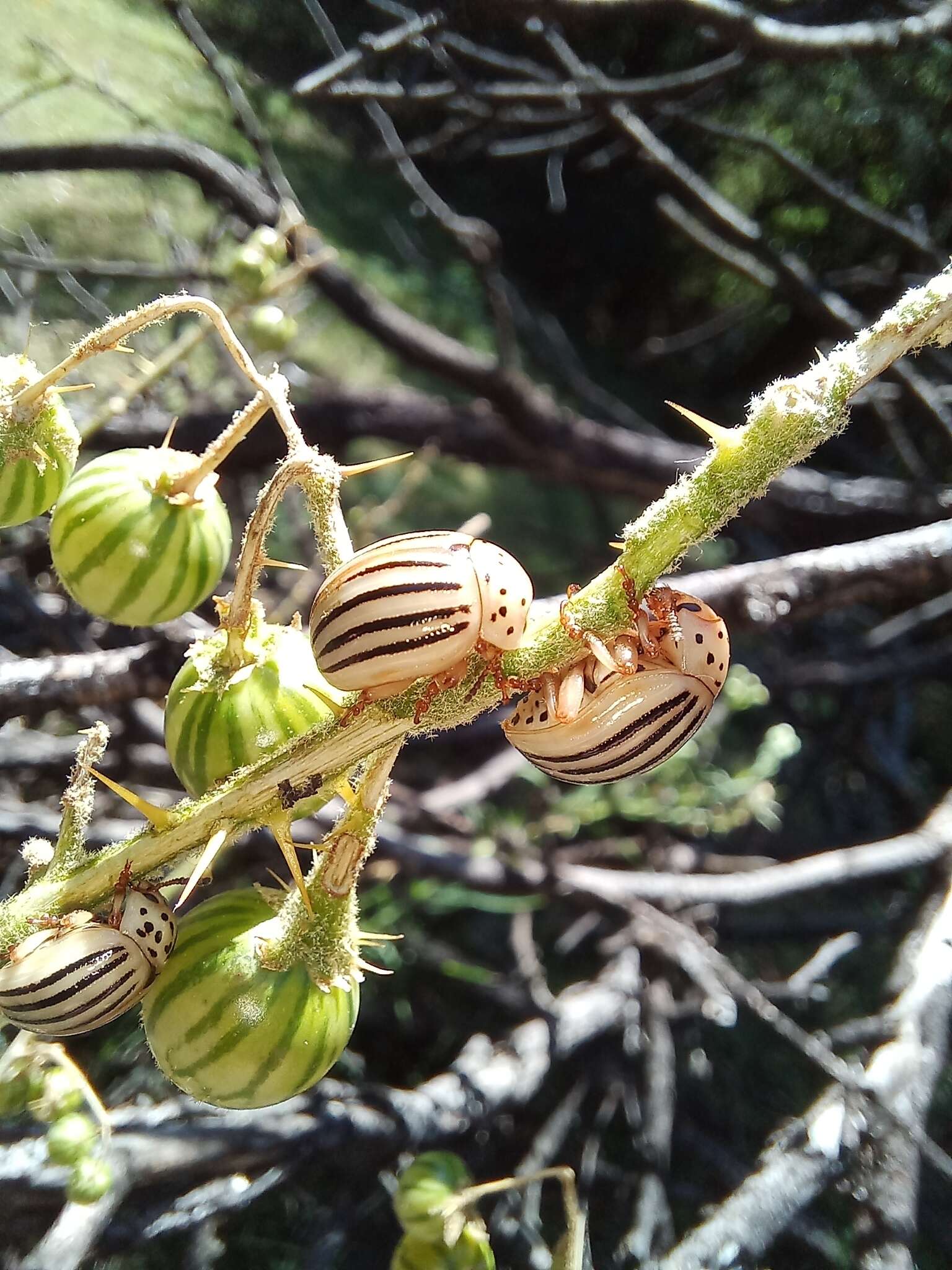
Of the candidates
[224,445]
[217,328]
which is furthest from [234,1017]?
[217,328]

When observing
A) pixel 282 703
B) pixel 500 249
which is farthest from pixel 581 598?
→ pixel 500 249

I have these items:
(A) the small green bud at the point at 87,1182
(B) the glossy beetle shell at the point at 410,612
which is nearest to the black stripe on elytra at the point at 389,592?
(B) the glossy beetle shell at the point at 410,612

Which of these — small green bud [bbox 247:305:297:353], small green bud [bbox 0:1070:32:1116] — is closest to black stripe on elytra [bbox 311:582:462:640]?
small green bud [bbox 0:1070:32:1116]

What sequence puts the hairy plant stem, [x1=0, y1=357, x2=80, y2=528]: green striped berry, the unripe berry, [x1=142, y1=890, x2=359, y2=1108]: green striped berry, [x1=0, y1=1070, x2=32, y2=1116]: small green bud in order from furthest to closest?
the unripe berry < [x1=0, y1=1070, x2=32, y2=1116]: small green bud < [x1=0, y1=357, x2=80, y2=528]: green striped berry < [x1=142, y1=890, x2=359, y2=1108]: green striped berry < the hairy plant stem

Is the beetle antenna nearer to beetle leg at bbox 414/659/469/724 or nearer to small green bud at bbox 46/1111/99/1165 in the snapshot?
beetle leg at bbox 414/659/469/724

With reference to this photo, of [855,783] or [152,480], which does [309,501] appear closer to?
[152,480]

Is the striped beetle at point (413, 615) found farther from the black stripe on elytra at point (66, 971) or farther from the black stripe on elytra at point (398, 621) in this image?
the black stripe on elytra at point (66, 971)
